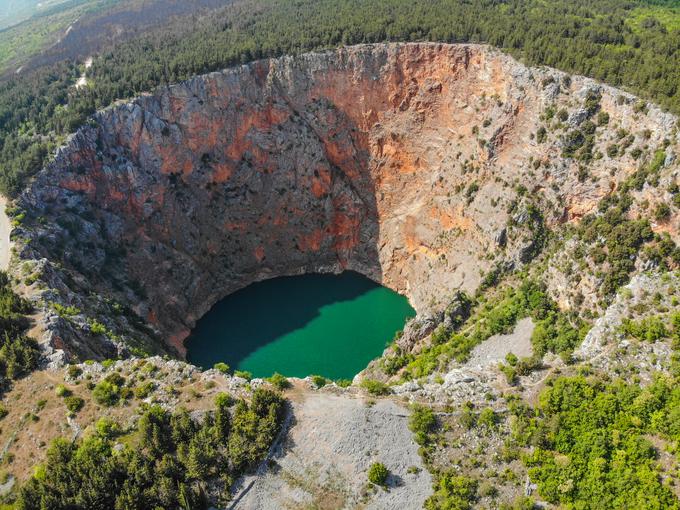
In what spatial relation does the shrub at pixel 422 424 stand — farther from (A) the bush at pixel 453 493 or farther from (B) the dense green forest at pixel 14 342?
(B) the dense green forest at pixel 14 342

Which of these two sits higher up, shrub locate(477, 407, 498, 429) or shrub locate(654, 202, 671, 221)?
shrub locate(654, 202, 671, 221)

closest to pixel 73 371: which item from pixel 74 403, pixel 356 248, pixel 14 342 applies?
pixel 74 403

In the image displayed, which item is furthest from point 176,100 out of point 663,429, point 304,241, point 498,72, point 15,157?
point 663,429

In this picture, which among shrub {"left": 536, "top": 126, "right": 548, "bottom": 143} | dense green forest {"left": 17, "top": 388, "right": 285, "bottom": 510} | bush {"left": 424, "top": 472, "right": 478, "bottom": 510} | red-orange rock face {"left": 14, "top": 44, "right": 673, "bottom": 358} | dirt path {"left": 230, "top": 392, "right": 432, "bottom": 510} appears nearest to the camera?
dense green forest {"left": 17, "top": 388, "right": 285, "bottom": 510}

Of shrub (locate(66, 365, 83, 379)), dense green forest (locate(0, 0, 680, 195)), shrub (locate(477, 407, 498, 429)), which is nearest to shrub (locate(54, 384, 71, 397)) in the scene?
shrub (locate(66, 365, 83, 379))

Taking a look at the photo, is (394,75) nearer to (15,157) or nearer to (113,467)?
(15,157)

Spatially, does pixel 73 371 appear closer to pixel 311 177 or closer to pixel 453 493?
pixel 453 493

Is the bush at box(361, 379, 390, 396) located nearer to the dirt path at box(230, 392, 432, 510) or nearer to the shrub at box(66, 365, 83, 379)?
the dirt path at box(230, 392, 432, 510)
